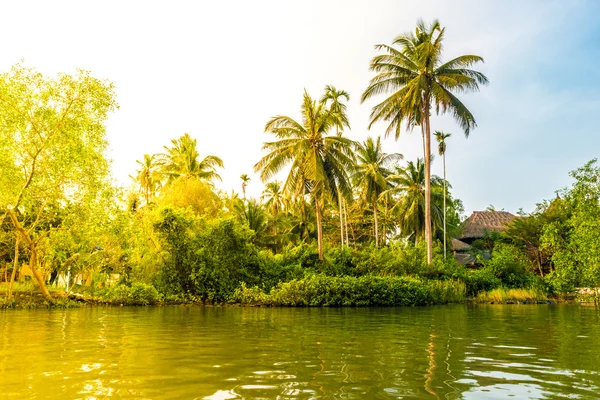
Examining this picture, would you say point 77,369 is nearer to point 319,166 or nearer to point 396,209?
→ point 319,166

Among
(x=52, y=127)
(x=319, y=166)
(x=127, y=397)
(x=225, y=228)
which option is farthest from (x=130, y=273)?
(x=127, y=397)

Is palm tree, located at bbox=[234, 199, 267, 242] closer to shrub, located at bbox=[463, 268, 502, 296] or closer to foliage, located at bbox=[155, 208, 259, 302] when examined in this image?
foliage, located at bbox=[155, 208, 259, 302]

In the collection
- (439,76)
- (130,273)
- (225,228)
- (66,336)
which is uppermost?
(439,76)

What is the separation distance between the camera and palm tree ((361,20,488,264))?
27.4m

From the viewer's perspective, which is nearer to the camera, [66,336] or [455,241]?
[66,336]

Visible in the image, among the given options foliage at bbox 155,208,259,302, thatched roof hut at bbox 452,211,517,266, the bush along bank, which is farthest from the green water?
thatched roof hut at bbox 452,211,517,266

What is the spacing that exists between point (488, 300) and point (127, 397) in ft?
86.4

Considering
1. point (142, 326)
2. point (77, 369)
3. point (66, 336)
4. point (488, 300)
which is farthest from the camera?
point (488, 300)

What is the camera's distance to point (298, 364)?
6.21 meters

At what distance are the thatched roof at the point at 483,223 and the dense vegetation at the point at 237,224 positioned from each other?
27.5ft

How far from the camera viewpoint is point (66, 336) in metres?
9.58

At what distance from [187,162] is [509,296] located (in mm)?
25095

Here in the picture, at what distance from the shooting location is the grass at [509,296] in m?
27.2

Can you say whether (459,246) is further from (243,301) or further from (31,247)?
(31,247)
